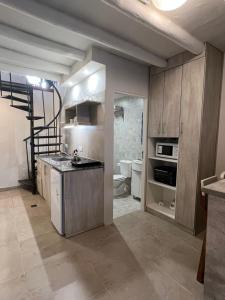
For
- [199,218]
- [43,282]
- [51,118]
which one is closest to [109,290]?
[43,282]

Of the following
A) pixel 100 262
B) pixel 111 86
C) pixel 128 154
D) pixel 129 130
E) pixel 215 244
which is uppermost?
pixel 111 86

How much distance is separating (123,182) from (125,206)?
0.69 m

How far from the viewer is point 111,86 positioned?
8.55 feet

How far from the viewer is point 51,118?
4.65 meters

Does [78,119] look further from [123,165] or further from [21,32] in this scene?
[123,165]

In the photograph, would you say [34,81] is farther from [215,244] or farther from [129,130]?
[215,244]

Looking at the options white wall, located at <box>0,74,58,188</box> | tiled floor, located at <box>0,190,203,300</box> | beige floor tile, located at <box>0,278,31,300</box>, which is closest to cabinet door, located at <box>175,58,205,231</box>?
tiled floor, located at <box>0,190,203,300</box>

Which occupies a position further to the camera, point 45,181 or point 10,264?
point 45,181

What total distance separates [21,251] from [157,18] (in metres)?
2.94

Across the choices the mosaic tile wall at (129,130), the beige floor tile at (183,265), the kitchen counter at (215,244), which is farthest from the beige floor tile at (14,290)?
the mosaic tile wall at (129,130)

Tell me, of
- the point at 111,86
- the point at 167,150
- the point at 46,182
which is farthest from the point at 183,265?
the point at 46,182

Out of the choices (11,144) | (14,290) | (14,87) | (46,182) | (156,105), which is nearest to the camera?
(14,290)

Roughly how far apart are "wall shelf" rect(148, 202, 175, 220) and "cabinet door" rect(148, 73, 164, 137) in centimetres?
128

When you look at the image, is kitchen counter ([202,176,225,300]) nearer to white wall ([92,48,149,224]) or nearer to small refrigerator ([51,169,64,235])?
white wall ([92,48,149,224])
